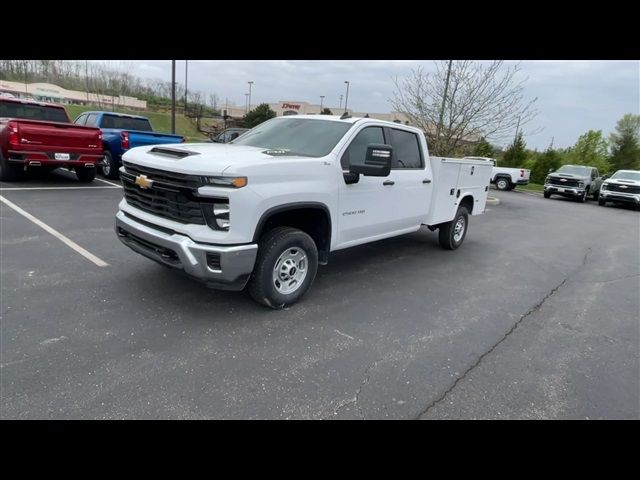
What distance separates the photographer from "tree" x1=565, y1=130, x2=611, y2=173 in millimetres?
42500

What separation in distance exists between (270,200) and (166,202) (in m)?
0.96

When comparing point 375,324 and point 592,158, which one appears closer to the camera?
point 375,324

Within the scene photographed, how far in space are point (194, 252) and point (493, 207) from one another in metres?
14.0

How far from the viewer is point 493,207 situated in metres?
14.9

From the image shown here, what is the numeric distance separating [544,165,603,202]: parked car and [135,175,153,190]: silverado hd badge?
21.4m

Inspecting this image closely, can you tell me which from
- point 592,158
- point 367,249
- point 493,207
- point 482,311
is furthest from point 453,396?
point 592,158

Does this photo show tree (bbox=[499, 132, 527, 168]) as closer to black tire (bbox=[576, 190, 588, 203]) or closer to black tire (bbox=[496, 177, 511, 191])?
black tire (bbox=[496, 177, 511, 191])

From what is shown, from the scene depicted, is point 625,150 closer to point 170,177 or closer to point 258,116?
point 258,116

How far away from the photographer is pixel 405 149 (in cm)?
559

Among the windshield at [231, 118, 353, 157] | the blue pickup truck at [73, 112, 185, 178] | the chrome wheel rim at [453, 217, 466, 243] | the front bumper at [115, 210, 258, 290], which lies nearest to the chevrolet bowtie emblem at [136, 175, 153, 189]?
the front bumper at [115, 210, 258, 290]

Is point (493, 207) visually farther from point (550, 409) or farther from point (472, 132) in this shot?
point (550, 409)

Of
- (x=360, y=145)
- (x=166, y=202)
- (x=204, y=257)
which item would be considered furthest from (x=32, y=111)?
(x=204, y=257)

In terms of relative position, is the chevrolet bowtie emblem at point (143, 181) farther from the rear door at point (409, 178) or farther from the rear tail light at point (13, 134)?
the rear tail light at point (13, 134)

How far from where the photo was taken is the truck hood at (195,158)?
3264mm
